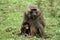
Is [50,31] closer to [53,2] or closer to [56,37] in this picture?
[56,37]

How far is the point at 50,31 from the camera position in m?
10.4

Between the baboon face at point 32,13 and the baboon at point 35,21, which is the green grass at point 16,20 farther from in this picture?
the baboon face at point 32,13

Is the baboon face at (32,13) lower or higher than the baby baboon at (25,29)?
higher

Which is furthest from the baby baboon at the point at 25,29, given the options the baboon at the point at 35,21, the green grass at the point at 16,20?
the green grass at the point at 16,20

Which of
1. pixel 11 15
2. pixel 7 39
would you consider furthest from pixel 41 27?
pixel 11 15

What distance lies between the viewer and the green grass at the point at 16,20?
9828mm

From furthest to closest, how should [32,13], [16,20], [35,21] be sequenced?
[16,20], [35,21], [32,13]

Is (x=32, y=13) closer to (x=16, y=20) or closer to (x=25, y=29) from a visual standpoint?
(x=25, y=29)

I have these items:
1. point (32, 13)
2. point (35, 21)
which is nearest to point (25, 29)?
point (35, 21)

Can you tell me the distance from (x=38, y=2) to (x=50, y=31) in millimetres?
2355

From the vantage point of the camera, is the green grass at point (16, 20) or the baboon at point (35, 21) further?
the green grass at point (16, 20)

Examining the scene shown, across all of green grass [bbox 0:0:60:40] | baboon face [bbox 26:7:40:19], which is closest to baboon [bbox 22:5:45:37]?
baboon face [bbox 26:7:40:19]

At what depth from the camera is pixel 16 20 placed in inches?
449

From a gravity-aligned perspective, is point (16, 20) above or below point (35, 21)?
below
